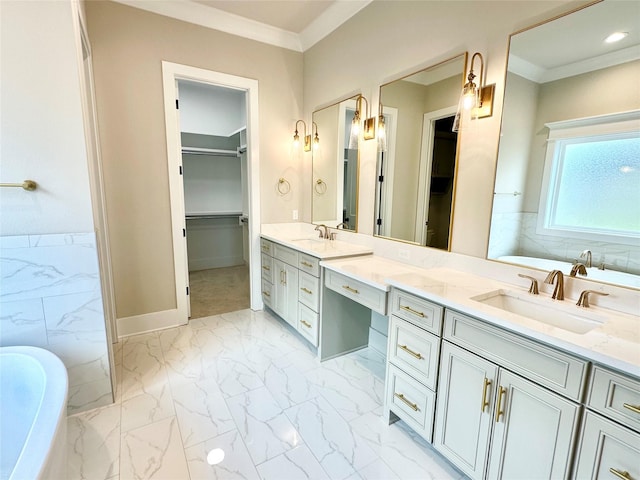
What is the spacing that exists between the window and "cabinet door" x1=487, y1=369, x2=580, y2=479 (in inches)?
30.6

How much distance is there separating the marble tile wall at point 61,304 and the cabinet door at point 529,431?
221cm

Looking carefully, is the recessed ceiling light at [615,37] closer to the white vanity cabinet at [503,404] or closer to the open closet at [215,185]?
Answer: the white vanity cabinet at [503,404]

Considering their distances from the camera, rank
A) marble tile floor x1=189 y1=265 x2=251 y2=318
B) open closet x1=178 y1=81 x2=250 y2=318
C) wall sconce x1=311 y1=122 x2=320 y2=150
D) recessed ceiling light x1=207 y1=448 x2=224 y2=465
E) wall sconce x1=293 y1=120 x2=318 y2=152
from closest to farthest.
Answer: recessed ceiling light x1=207 y1=448 x2=224 y2=465
wall sconce x1=311 y1=122 x2=320 y2=150
wall sconce x1=293 y1=120 x2=318 y2=152
marble tile floor x1=189 y1=265 x2=251 y2=318
open closet x1=178 y1=81 x2=250 y2=318

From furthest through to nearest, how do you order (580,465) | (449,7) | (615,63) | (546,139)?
(449,7)
(546,139)
(615,63)
(580,465)

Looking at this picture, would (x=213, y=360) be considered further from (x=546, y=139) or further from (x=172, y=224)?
(x=546, y=139)

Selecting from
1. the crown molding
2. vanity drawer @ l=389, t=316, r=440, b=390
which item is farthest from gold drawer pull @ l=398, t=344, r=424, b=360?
the crown molding

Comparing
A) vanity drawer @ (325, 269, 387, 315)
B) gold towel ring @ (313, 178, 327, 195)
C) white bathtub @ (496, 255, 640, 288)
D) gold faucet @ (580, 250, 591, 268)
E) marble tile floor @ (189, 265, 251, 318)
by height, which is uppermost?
gold towel ring @ (313, 178, 327, 195)

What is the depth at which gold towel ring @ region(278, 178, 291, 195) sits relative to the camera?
3515 millimetres

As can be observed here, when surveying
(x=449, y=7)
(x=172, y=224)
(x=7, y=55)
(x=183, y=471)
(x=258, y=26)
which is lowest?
(x=183, y=471)

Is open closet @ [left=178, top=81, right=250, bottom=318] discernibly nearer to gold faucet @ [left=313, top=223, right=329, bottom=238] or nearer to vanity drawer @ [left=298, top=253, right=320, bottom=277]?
gold faucet @ [left=313, top=223, right=329, bottom=238]

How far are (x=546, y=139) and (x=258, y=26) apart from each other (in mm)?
2872

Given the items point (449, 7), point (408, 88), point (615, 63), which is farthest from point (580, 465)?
point (449, 7)

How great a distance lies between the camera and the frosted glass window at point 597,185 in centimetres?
129

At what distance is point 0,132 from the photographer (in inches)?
63.9
